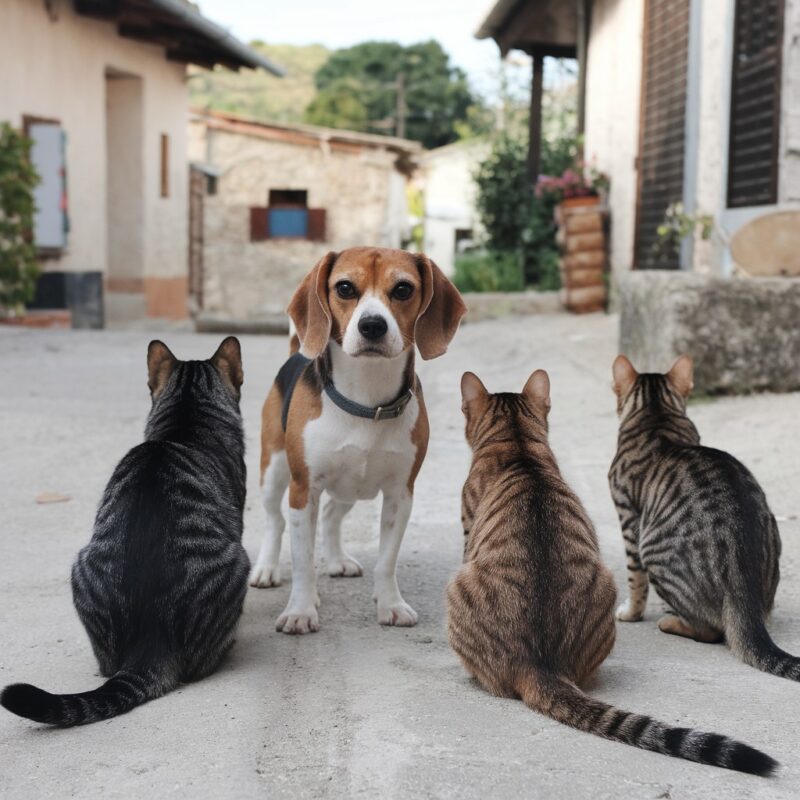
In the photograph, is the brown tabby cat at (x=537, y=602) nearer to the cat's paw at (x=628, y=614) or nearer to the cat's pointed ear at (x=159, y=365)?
the cat's paw at (x=628, y=614)

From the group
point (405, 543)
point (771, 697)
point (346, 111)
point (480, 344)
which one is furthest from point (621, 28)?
point (346, 111)

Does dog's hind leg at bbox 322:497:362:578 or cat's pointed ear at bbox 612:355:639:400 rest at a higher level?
cat's pointed ear at bbox 612:355:639:400

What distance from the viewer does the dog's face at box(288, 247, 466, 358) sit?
146 inches

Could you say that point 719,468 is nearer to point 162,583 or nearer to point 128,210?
point 162,583

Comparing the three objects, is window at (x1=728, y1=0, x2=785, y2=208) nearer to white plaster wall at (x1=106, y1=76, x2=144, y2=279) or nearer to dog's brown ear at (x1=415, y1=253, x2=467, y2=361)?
dog's brown ear at (x1=415, y1=253, x2=467, y2=361)

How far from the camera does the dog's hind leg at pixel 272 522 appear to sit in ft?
14.8

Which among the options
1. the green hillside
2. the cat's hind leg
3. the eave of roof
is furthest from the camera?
the green hillside

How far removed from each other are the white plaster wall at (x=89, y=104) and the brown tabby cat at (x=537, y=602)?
41.4 feet

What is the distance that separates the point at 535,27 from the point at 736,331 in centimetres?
1118

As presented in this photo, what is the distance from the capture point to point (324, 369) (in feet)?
13.2

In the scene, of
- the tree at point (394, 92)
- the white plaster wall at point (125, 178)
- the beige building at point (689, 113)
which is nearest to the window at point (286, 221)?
the white plaster wall at point (125, 178)

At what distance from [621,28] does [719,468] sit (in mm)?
12820

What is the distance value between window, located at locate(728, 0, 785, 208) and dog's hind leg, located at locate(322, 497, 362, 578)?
6.29 meters

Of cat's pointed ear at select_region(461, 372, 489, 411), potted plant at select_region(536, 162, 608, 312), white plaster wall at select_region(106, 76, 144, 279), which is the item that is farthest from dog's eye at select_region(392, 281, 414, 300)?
white plaster wall at select_region(106, 76, 144, 279)
